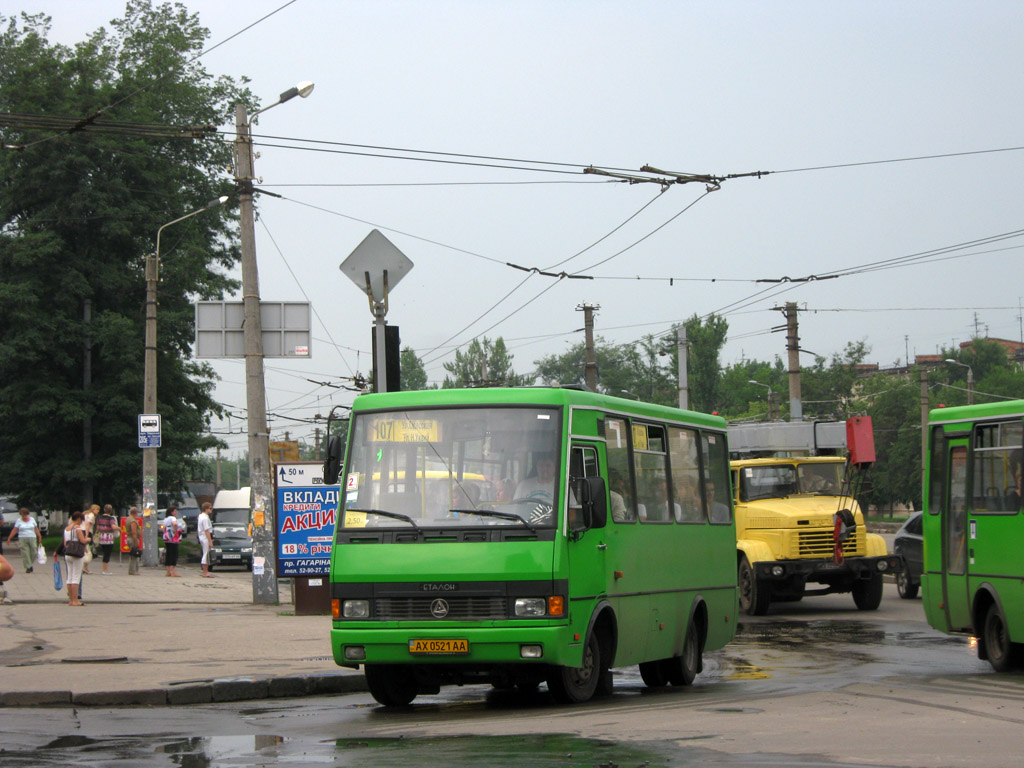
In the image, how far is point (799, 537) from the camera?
22.0m

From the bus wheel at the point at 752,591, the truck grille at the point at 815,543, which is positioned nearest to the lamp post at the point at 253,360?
the bus wheel at the point at 752,591

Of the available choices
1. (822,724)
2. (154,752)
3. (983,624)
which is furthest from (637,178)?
(154,752)

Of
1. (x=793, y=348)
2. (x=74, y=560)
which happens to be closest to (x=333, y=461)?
(x=74, y=560)

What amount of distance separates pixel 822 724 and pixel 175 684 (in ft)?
19.6

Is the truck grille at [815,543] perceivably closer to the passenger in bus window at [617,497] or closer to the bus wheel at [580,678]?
the passenger in bus window at [617,497]

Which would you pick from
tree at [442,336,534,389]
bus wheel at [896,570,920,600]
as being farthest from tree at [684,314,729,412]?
bus wheel at [896,570,920,600]

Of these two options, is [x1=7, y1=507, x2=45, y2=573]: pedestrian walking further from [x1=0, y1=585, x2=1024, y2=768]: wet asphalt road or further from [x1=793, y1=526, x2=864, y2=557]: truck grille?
[x1=0, y1=585, x2=1024, y2=768]: wet asphalt road

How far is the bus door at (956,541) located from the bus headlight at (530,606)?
587cm

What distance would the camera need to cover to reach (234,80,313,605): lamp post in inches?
864

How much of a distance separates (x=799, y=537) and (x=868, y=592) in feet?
6.58

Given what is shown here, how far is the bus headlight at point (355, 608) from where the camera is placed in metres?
10.9

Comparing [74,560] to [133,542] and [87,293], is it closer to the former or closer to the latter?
[133,542]

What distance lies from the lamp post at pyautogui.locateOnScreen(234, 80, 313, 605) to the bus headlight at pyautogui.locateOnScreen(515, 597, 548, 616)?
12.0 m

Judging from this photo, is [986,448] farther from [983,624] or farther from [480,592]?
[480,592]
